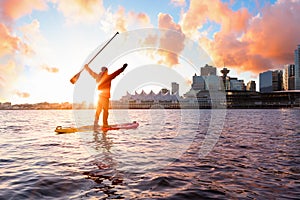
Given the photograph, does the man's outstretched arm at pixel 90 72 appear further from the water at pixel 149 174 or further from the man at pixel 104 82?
the water at pixel 149 174

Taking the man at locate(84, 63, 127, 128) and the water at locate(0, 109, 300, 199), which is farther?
the man at locate(84, 63, 127, 128)

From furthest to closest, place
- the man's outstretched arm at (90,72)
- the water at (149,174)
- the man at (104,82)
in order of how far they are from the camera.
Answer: the man's outstretched arm at (90,72), the man at (104,82), the water at (149,174)

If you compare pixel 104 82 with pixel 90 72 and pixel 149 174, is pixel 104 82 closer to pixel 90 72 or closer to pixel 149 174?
pixel 90 72

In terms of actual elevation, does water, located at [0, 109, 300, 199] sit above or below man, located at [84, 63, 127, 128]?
below

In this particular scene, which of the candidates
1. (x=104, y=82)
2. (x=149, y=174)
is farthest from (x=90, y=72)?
(x=149, y=174)

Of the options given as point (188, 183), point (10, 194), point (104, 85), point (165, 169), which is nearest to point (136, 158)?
point (165, 169)

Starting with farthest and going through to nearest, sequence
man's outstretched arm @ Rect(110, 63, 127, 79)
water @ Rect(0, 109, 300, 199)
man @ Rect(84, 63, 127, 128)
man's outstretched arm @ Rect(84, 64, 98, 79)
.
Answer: man's outstretched arm @ Rect(84, 64, 98, 79) < man @ Rect(84, 63, 127, 128) < man's outstretched arm @ Rect(110, 63, 127, 79) < water @ Rect(0, 109, 300, 199)

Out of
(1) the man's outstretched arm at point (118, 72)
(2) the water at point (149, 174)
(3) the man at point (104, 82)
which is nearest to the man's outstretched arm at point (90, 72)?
(3) the man at point (104, 82)

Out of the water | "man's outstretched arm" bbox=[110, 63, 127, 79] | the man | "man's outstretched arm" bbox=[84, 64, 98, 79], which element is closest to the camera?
the water

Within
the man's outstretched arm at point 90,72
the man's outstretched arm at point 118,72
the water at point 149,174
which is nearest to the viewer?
the water at point 149,174

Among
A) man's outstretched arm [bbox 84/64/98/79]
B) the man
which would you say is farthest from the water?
man's outstretched arm [bbox 84/64/98/79]

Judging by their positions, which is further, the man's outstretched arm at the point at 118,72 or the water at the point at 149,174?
the man's outstretched arm at the point at 118,72

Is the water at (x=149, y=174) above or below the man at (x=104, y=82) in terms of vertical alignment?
below

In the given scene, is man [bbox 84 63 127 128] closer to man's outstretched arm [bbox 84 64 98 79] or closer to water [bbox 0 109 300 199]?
man's outstretched arm [bbox 84 64 98 79]
